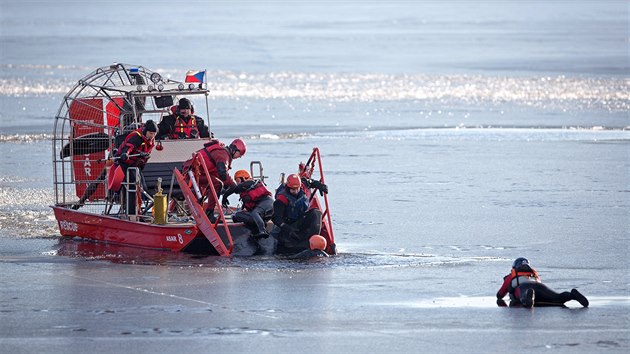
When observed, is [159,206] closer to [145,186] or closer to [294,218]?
[145,186]

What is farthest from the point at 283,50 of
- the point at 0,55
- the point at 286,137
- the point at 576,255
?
the point at 576,255

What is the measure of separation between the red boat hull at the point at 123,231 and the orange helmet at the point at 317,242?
1.32 m

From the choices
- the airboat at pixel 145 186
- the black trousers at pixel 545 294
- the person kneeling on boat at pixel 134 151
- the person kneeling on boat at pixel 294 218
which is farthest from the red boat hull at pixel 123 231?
the black trousers at pixel 545 294

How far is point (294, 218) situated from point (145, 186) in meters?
2.27

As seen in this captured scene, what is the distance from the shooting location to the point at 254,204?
622 inches

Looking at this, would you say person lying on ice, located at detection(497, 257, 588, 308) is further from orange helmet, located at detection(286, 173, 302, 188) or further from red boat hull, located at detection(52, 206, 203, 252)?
red boat hull, located at detection(52, 206, 203, 252)

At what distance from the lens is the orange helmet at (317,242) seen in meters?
15.4

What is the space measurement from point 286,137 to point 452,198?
30.5 ft

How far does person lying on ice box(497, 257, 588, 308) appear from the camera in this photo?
12617 millimetres

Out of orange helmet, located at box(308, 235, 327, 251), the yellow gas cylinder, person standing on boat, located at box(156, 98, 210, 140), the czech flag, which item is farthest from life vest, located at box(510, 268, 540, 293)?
the czech flag

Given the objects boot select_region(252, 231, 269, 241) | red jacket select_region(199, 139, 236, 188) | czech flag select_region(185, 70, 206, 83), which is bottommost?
boot select_region(252, 231, 269, 241)

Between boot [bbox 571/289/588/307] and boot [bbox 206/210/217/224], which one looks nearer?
boot [bbox 571/289/588/307]

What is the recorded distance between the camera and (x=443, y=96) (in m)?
40.7

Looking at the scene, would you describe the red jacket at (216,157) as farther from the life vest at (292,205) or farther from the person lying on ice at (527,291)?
the person lying on ice at (527,291)
